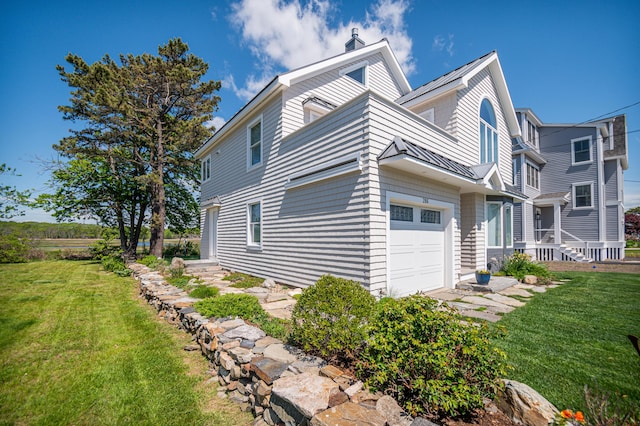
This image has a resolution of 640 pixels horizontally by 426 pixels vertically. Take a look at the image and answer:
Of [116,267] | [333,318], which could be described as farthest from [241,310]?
[116,267]

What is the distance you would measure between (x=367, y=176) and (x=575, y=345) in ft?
13.5

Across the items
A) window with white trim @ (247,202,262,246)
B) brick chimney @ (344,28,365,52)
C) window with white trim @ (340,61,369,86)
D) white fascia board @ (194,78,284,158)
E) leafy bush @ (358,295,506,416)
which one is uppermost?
brick chimney @ (344,28,365,52)

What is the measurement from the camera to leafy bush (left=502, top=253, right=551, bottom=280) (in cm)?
945

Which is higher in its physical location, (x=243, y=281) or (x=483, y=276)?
(x=483, y=276)

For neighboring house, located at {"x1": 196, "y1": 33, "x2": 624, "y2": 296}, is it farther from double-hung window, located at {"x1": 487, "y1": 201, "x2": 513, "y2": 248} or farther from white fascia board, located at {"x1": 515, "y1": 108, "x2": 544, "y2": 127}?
white fascia board, located at {"x1": 515, "y1": 108, "x2": 544, "y2": 127}

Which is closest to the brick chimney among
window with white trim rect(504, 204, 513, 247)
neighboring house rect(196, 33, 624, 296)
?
neighboring house rect(196, 33, 624, 296)

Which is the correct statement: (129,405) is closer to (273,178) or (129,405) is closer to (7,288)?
(273,178)

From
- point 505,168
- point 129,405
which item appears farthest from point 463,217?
point 129,405

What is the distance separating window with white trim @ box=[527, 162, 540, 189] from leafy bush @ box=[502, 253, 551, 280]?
29.3 feet

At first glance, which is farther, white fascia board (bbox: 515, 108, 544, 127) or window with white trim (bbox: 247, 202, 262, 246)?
white fascia board (bbox: 515, 108, 544, 127)

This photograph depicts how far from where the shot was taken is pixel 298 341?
3.40 meters

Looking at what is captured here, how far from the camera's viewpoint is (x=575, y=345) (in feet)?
12.9

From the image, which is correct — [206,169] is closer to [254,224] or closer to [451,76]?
[254,224]

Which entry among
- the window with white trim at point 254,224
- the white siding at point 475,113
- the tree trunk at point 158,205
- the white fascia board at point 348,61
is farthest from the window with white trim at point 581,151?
the tree trunk at point 158,205
